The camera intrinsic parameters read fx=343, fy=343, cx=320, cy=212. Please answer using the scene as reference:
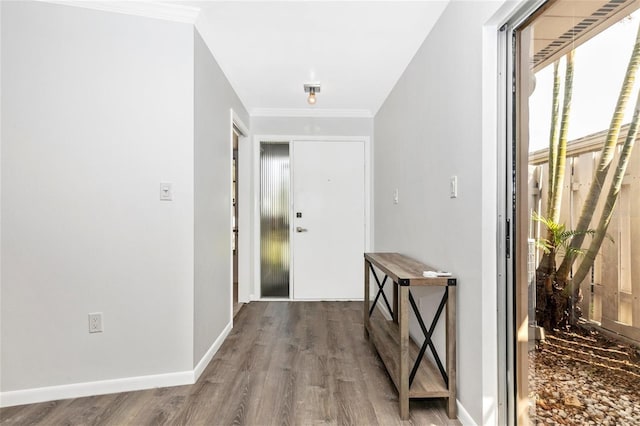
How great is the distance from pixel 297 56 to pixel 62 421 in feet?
9.03

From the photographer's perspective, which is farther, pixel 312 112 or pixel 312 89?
pixel 312 112

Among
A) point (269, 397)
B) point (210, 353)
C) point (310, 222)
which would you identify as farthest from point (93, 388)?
point (310, 222)

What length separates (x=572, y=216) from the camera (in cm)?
119

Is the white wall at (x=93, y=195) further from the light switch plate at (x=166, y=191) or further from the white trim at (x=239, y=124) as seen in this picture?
the white trim at (x=239, y=124)

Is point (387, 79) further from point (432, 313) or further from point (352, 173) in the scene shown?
point (432, 313)

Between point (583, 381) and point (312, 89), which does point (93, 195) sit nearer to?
point (312, 89)

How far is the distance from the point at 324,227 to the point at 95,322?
2.59 meters

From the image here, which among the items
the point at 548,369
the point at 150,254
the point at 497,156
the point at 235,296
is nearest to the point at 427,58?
the point at 497,156

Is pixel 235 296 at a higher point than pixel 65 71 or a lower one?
lower

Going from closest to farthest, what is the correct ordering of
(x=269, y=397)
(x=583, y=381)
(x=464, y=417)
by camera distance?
1. (x=583, y=381)
2. (x=464, y=417)
3. (x=269, y=397)

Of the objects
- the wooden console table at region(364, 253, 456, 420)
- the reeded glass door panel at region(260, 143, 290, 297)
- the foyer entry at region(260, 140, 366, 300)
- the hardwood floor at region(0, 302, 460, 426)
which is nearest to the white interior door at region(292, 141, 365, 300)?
the foyer entry at region(260, 140, 366, 300)

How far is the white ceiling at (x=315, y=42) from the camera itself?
208cm

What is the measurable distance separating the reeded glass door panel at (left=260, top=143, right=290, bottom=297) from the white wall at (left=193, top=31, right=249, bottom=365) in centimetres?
107

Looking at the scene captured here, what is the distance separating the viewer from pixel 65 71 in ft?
6.66
